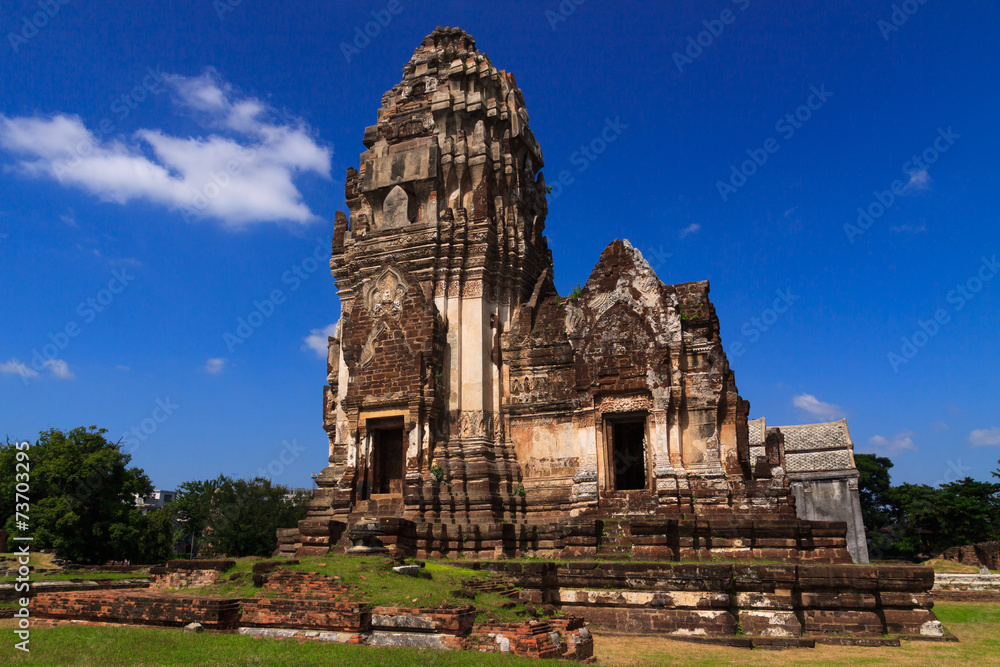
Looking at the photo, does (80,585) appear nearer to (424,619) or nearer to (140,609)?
(140,609)

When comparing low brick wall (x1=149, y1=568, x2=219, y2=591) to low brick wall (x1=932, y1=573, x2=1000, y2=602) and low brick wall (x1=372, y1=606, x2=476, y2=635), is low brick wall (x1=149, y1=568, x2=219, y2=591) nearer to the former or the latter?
low brick wall (x1=372, y1=606, x2=476, y2=635)

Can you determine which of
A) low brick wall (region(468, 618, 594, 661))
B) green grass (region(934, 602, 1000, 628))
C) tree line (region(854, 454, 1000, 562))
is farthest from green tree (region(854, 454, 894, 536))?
low brick wall (region(468, 618, 594, 661))

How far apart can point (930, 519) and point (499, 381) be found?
2833cm

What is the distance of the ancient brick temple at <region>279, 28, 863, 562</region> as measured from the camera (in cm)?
1548

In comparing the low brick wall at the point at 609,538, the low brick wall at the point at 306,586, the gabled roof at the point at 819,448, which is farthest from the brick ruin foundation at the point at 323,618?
the gabled roof at the point at 819,448

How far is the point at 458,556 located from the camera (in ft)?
52.5

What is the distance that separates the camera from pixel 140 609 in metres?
10.6

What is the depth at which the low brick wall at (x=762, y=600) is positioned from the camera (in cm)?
1160

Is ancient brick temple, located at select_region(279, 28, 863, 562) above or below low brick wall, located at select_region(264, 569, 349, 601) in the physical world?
above

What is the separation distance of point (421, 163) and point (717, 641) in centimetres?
1405

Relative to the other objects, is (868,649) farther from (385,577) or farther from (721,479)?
(385,577)

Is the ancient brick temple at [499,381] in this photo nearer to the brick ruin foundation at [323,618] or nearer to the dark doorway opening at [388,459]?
the dark doorway opening at [388,459]

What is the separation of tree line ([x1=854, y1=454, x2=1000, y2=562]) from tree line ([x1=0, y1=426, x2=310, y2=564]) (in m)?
29.5

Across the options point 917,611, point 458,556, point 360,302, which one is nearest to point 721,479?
point 917,611
